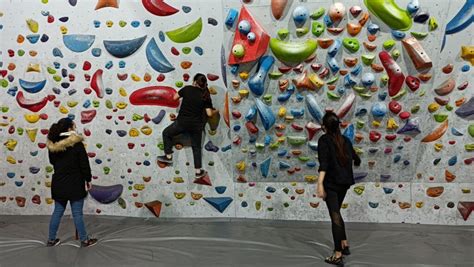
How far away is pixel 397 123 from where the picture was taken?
13.6 ft

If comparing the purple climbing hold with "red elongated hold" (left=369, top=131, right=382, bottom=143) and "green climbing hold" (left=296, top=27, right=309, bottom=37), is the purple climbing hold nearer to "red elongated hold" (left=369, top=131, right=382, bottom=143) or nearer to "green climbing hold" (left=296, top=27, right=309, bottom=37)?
"green climbing hold" (left=296, top=27, right=309, bottom=37)

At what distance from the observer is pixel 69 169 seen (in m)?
3.84

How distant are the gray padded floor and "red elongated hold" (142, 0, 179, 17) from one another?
219 centimetres

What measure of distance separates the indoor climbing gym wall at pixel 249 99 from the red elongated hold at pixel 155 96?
0.05 feet

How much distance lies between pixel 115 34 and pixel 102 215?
6.53ft

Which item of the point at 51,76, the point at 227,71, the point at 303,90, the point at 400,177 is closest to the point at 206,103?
the point at 227,71

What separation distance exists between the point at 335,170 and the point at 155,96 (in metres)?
2.07

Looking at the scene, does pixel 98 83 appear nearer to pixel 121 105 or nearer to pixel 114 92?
pixel 114 92

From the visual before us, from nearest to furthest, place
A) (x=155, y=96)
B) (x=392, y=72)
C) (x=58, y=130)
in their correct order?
(x=58, y=130), (x=392, y=72), (x=155, y=96)

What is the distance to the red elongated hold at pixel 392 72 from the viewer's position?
156 inches

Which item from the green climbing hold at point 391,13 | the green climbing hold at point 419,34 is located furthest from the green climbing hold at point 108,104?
the green climbing hold at point 419,34

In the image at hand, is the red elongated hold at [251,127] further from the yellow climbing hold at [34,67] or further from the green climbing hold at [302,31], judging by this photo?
the yellow climbing hold at [34,67]

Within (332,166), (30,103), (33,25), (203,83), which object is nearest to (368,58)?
(332,166)

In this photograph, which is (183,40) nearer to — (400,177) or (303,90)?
(303,90)
